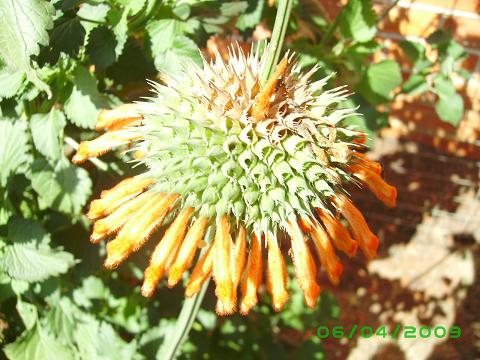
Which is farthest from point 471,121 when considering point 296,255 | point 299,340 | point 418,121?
point 296,255

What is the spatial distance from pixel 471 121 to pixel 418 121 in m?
0.25

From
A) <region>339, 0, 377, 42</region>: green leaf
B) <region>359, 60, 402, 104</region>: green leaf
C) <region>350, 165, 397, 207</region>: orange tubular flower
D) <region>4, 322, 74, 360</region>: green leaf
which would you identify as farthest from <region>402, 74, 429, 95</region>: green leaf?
<region>4, 322, 74, 360</region>: green leaf

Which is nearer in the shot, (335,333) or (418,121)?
(335,333)

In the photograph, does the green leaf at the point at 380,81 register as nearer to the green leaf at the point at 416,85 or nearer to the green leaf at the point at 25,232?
the green leaf at the point at 416,85

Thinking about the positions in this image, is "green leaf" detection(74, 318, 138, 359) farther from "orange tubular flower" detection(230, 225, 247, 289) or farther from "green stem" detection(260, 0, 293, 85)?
"green stem" detection(260, 0, 293, 85)

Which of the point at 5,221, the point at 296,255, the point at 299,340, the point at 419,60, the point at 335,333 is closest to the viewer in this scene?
the point at 296,255

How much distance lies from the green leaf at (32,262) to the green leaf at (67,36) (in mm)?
460

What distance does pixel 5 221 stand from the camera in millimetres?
1329

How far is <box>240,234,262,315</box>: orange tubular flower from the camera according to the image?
0.95 m

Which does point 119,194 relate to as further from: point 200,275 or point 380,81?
point 380,81

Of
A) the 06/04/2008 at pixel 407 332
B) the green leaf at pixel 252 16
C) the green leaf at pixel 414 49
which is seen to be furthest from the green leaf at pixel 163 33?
the 06/04/2008 at pixel 407 332

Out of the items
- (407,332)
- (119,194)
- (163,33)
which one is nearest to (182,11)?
(163,33)

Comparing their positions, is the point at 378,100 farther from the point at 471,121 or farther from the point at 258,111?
the point at 471,121

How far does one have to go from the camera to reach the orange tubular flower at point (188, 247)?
3.03 feet
